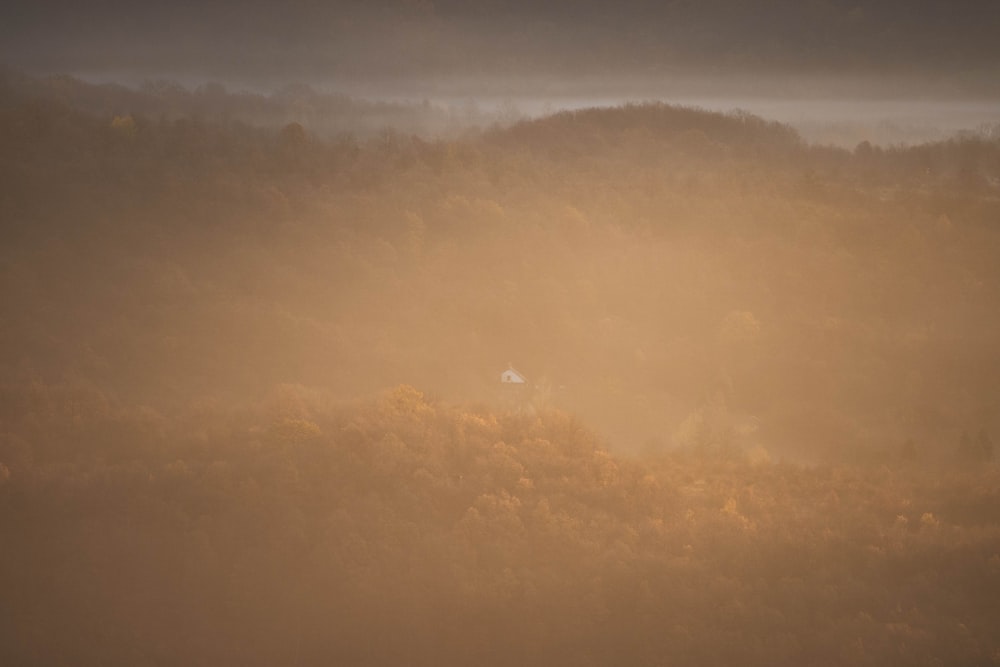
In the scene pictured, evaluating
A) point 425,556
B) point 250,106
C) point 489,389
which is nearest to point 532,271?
point 489,389

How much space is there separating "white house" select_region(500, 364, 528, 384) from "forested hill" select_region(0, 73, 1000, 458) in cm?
93

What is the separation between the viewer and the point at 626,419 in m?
36.9

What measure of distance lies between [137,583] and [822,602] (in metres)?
16.0

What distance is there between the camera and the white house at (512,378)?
39062 mm

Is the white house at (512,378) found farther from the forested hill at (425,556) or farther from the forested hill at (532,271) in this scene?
the forested hill at (425,556)

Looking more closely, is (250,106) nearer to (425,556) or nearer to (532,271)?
(532,271)

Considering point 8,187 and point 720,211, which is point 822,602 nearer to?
point 8,187

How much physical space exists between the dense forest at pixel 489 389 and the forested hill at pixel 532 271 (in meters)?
0.27

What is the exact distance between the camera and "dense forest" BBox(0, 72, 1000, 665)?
17.5 metres

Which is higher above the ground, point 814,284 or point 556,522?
point 814,284

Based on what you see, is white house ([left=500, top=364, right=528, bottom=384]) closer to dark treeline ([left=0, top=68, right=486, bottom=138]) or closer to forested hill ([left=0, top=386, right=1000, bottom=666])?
forested hill ([left=0, top=386, right=1000, bottom=666])

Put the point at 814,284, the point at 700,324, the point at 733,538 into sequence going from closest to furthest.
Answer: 1. the point at 733,538
2. the point at 700,324
3. the point at 814,284

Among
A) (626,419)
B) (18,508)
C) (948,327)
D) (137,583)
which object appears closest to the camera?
(137,583)

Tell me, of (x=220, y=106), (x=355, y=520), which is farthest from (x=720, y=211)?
(x=355, y=520)
